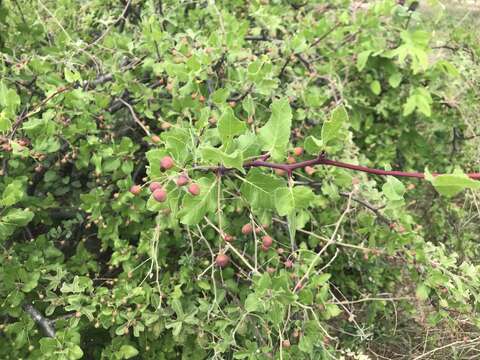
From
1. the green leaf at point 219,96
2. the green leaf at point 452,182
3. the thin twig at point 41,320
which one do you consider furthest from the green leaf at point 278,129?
the thin twig at point 41,320

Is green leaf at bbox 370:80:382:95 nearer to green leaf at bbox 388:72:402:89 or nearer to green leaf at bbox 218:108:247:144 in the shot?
green leaf at bbox 388:72:402:89

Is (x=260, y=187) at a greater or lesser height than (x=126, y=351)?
greater

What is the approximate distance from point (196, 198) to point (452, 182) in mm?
438

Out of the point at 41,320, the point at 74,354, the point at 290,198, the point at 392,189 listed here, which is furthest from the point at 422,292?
the point at 41,320

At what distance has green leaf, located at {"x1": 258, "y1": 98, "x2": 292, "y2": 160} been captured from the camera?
2.81ft

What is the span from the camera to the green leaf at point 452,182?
27.1 inches

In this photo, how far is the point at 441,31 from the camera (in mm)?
3324

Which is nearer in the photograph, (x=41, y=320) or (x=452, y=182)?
(x=452, y=182)

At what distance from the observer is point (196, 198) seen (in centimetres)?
89

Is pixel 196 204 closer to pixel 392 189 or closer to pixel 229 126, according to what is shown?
pixel 229 126

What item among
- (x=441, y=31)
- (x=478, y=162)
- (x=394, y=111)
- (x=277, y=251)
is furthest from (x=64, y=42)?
(x=441, y=31)

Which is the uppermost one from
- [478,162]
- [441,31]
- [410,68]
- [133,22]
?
[133,22]

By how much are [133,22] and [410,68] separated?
1339 mm

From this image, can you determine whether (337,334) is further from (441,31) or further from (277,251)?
(441,31)
